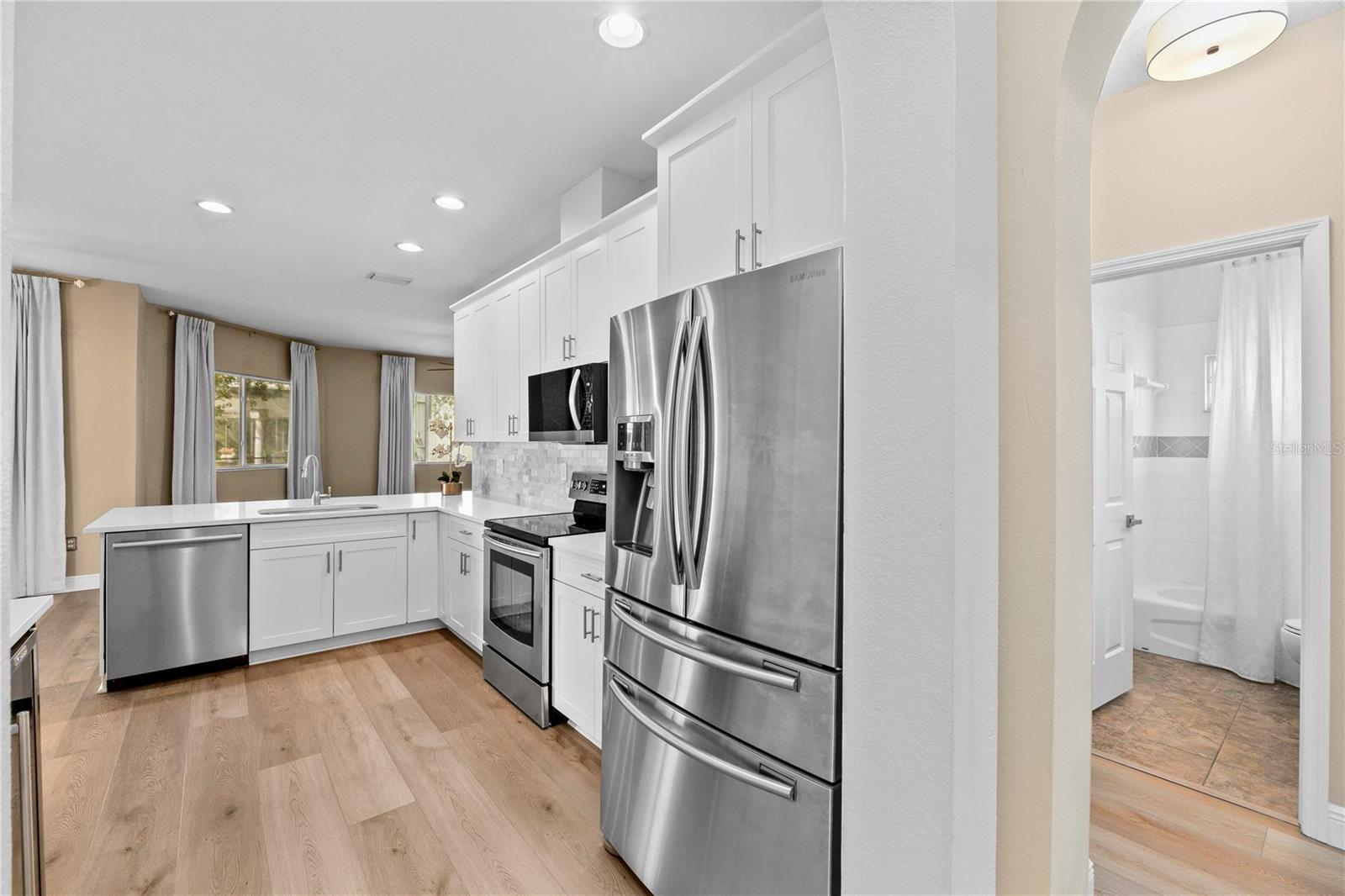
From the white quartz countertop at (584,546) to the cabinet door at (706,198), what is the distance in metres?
1.05

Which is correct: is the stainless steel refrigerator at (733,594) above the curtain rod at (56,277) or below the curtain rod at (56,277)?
below

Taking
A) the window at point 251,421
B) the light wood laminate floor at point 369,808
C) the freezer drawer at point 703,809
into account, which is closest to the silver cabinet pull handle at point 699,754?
the freezer drawer at point 703,809

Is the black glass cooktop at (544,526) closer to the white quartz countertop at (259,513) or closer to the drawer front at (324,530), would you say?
the white quartz countertop at (259,513)

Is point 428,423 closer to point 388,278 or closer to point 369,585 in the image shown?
point 388,278

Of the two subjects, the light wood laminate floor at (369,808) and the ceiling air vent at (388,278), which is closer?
the light wood laminate floor at (369,808)

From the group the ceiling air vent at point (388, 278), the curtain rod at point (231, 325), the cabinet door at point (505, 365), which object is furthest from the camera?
the curtain rod at point (231, 325)

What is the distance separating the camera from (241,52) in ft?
6.93

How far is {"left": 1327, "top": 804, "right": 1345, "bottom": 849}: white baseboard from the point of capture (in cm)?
199

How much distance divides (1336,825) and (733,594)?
223 cm

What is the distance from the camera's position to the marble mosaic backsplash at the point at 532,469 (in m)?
3.65

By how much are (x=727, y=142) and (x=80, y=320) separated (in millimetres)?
5881

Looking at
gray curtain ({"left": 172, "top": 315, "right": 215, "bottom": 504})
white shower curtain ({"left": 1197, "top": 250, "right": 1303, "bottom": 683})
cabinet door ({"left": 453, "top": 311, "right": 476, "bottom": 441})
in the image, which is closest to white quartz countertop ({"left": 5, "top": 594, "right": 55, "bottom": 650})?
cabinet door ({"left": 453, "top": 311, "right": 476, "bottom": 441})

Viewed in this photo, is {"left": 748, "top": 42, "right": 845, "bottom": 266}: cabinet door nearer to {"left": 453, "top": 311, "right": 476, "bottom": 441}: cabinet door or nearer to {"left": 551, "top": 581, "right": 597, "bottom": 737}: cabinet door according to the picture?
{"left": 551, "top": 581, "right": 597, "bottom": 737}: cabinet door

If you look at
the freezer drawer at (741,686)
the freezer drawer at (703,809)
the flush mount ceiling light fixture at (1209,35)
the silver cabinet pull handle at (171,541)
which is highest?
the flush mount ceiling light fixture at (1209,35)
